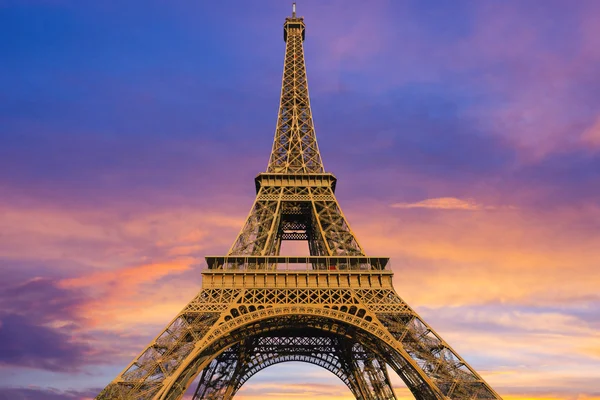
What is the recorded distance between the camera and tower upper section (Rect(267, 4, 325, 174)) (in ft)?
117

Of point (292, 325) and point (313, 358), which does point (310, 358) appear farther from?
point (292, 325)

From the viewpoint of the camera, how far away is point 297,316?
26125 millimetres

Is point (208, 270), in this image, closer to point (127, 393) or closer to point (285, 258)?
point (285, 258)

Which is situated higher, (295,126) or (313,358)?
(295,126)

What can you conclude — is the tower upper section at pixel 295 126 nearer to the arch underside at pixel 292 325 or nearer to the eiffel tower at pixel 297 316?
the eiffel tower at pixel 297 316

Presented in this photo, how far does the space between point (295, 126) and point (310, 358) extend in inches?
794

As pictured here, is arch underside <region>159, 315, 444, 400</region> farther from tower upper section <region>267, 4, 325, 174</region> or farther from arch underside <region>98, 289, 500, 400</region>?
tower upper section <region>267, 4, 325, 174</region>

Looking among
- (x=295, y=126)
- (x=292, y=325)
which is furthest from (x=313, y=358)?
(x=295, y=126)

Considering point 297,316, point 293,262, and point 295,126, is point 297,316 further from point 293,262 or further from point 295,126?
point 295,126

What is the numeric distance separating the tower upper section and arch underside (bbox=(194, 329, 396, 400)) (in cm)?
1359

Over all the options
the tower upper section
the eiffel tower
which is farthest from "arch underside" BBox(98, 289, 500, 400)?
the tower upper section

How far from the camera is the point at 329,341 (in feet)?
121

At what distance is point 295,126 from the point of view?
124 feet

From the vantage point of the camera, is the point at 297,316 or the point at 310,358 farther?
the point at 310,358
